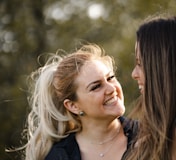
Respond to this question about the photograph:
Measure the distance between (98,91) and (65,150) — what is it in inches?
17.0

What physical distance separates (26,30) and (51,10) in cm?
44

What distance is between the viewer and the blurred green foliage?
8.08 m

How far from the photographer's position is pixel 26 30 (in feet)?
28.8

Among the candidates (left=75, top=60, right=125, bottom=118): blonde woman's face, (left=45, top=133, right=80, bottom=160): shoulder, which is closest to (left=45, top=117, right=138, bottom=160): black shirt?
(left=45, top=133, right=80, bottom=160): shoulder

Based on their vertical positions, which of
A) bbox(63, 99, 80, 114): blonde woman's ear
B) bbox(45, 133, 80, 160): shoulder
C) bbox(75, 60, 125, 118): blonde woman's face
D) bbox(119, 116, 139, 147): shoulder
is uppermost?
bbox(75, 60, 125, 118): blonde woman's face

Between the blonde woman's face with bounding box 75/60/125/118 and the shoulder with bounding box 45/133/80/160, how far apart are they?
0.21 metres

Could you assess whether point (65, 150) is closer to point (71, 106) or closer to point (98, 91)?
point (71, 106)

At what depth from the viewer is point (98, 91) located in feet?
11.5

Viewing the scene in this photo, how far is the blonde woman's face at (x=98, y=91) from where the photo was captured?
346 centimetres

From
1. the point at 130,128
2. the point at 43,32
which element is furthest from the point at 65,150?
the point at 43,32

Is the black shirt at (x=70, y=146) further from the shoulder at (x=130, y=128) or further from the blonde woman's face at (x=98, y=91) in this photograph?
the blonde woman's face at (x=98, y=91)

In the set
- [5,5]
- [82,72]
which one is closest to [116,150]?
[82,72]

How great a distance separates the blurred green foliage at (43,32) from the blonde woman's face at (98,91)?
4.16 metres

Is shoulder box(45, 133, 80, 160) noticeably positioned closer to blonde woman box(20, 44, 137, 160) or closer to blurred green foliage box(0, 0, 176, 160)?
blonde woman box(20, 44, 137, 160)
